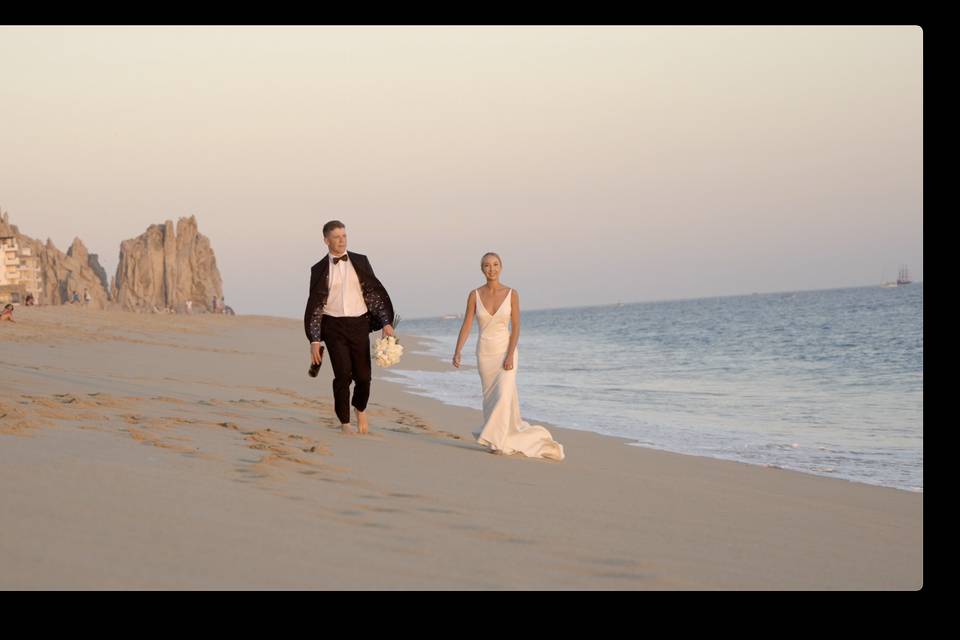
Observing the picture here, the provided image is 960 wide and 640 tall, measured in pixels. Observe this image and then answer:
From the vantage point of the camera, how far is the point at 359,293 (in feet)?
27.3

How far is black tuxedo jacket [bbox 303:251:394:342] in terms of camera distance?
8.21 m

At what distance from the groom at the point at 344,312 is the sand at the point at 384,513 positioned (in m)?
0.55

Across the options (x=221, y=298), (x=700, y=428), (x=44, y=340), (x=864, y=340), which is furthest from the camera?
(x=221, y=298)

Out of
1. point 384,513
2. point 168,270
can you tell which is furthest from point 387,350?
point 168,270

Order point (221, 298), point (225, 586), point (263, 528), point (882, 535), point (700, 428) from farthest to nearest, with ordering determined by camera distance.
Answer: point (221, 298)
point (700, 428)
point (882, 535)
point (263, 528)
point (225, 586)

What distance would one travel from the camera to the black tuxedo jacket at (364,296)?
26.9 feet

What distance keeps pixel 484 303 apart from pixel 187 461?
10.3 feet

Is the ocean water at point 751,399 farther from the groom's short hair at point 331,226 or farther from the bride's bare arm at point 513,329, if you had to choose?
the groom's short hair at point 331,226

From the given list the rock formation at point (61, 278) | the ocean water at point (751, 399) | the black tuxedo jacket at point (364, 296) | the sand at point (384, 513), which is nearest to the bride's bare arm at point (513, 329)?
the sand at point (384, 513)

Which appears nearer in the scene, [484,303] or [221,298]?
[484,303]

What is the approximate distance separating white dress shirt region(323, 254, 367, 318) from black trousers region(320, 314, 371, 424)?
0.20 feet

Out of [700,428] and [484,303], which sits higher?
[484,303]
